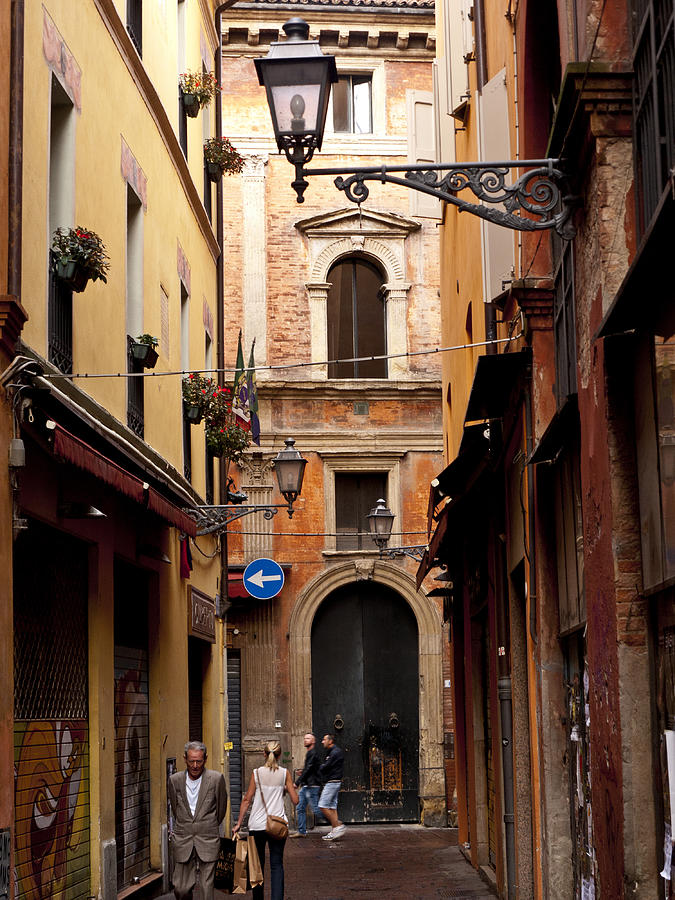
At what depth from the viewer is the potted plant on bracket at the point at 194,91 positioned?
17094 mm

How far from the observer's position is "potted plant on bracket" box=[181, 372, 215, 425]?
16844 mm

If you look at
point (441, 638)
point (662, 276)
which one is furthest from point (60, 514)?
point (441, 638)

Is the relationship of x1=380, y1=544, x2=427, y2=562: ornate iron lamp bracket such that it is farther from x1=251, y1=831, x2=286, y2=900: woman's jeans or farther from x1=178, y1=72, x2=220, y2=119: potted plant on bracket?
x1=251, y1=831, x2=286, y2=900: woman's jeans

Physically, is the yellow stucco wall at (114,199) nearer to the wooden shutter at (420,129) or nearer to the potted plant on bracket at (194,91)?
the potted plant on bracket at (194,91)

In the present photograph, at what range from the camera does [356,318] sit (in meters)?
27.9

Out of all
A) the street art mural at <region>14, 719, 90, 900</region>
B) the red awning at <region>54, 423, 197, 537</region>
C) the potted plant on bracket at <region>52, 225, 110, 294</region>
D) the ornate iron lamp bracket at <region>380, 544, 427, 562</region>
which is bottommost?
the street art mural at <region>14, 719, 90, 900</region>

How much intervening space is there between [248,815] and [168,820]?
2085 mm

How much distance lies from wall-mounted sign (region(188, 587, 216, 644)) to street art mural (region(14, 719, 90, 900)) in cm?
598

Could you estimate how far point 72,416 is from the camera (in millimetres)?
9188

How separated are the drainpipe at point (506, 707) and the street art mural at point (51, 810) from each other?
11.8 ft

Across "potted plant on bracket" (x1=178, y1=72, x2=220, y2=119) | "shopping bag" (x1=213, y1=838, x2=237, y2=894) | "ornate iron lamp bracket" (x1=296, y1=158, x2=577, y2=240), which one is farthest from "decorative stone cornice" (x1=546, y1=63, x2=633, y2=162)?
"potted plant on bracket" (x1=178, y1=72, x2=220, y2=119)

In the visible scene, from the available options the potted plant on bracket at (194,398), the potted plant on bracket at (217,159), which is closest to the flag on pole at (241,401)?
the potted plant on bracket at (194,398)

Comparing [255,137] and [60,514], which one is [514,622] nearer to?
[60,514]

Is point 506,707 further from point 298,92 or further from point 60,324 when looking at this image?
point 298,92
